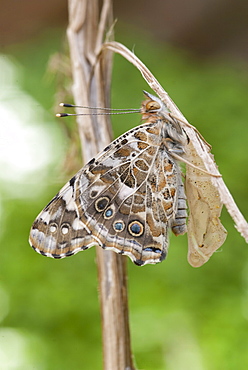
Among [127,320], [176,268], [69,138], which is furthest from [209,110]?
[127,320]

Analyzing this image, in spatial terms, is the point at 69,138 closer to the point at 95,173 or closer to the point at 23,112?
the point at 95,173

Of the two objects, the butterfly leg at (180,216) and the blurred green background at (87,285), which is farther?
the blurred green background at (87,285)

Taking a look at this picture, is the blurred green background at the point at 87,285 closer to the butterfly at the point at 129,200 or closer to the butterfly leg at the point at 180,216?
the butterfly at the point at 129,200

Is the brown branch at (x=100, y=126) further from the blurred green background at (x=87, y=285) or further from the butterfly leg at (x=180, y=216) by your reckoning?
the blurred green background at (x=87, y=285)

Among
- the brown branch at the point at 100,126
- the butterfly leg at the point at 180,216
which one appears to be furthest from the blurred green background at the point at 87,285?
the butterfly leg at the point at 180,216

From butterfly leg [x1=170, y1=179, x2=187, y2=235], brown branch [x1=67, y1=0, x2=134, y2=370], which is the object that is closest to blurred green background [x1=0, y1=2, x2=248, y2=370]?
brown branch [x1=67, y1=0, x2=134, y2=370]

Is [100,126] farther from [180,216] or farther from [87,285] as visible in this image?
[87,285]
